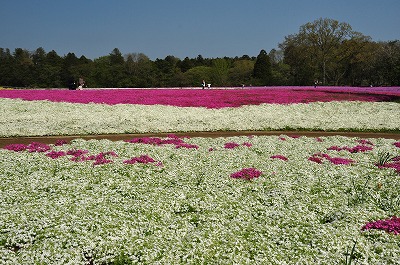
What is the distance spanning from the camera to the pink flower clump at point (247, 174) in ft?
51.4

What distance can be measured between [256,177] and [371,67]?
9916 centimetres

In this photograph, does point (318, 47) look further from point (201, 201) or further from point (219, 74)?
point (201, 201)

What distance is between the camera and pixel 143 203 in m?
12.6

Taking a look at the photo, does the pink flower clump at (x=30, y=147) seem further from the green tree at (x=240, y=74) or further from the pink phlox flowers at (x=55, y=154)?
the green tree at (x=240, y=74)

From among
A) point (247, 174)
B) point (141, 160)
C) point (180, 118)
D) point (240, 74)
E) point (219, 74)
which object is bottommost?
point (247, 174)

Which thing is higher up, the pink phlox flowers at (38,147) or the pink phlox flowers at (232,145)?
the pink phlox flowers at (38,147)

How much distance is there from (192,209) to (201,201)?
0.63 metres

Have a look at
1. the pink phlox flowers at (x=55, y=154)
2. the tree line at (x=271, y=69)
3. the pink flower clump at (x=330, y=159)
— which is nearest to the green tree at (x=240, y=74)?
the tree line at (x=271, y=69)

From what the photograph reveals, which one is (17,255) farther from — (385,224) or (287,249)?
(385,224)

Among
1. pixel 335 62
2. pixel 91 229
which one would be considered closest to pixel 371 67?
pixel 335 62

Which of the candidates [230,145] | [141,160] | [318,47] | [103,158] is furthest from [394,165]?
[318,47]

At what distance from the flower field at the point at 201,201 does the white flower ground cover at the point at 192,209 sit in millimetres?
43

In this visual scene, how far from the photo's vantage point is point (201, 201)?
12938mm

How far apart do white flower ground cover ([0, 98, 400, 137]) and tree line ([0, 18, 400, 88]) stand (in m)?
55.4
